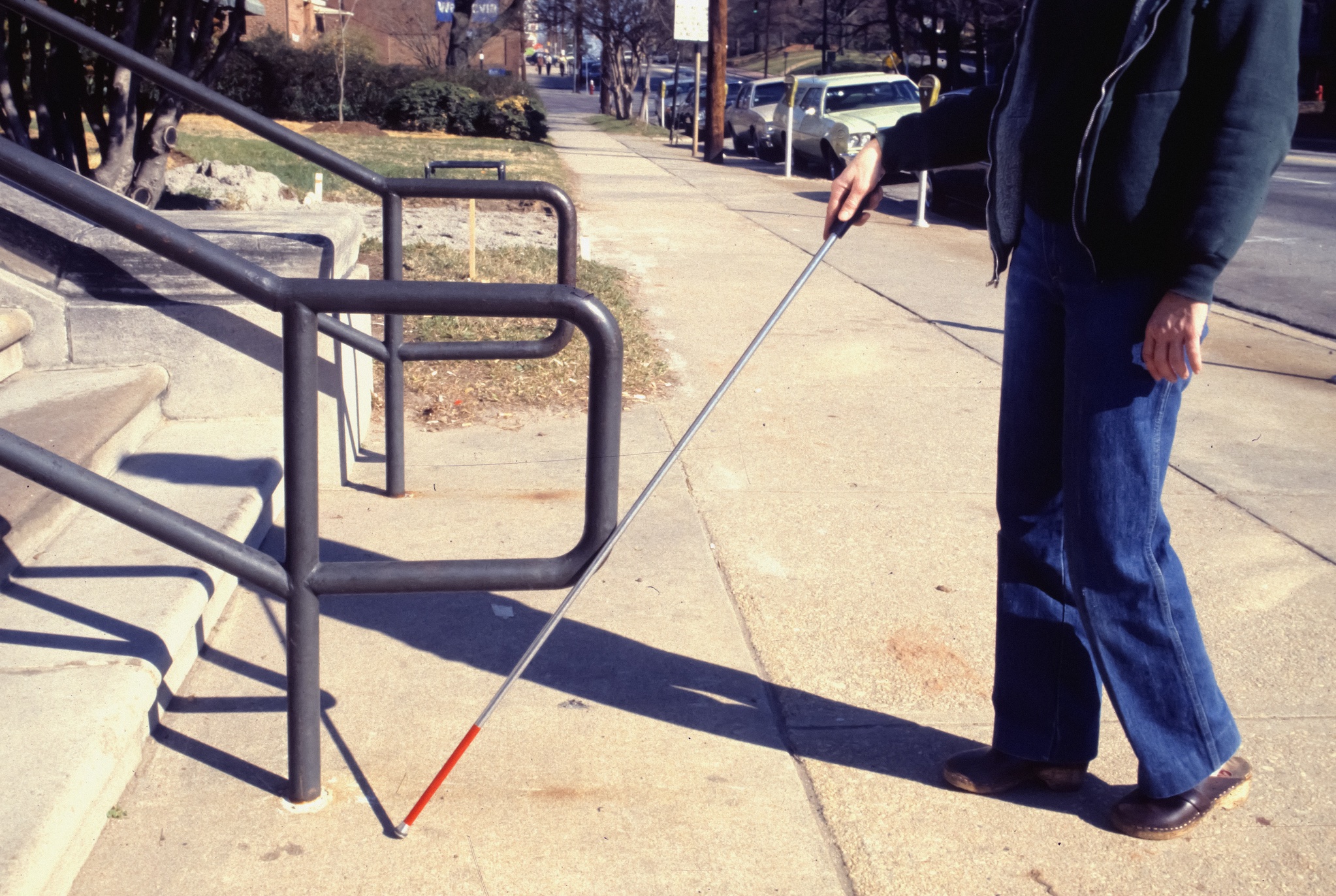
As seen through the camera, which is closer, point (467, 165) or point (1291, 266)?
point (467, 165)

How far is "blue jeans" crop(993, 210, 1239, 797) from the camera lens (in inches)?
89.1

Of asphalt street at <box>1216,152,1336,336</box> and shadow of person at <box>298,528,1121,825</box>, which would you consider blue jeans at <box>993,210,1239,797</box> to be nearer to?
shadow of person at <box>298,528,1121,825</box>

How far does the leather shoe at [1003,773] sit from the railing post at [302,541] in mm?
1324

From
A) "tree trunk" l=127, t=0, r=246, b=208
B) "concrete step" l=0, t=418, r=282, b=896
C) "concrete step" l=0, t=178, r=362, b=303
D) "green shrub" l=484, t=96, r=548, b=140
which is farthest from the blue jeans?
"green shrub" l=484, t=96, r=548, b=140

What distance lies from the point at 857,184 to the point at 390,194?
184 centimetres

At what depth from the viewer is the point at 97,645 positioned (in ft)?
8.71

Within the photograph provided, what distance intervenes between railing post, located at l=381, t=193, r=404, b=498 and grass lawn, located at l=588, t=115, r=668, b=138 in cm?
3126

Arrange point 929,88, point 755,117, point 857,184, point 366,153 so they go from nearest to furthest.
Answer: point 857,184, point 929,88, point 366,153, point 755,117

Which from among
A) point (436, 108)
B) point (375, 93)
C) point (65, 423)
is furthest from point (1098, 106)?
point (375, 93)

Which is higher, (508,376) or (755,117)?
(755,117)

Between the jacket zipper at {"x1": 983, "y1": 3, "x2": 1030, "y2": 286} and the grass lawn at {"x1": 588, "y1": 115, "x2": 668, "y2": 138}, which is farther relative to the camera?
the grass lawn at {"x1": 588, "y1": 115, "x2": 668, "y2": 138}

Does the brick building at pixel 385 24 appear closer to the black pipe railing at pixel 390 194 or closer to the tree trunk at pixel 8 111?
the tree trunk at pixel 8 111

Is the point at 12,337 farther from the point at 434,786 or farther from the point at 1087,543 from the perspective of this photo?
the point at 1087,543

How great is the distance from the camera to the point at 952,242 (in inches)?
467
